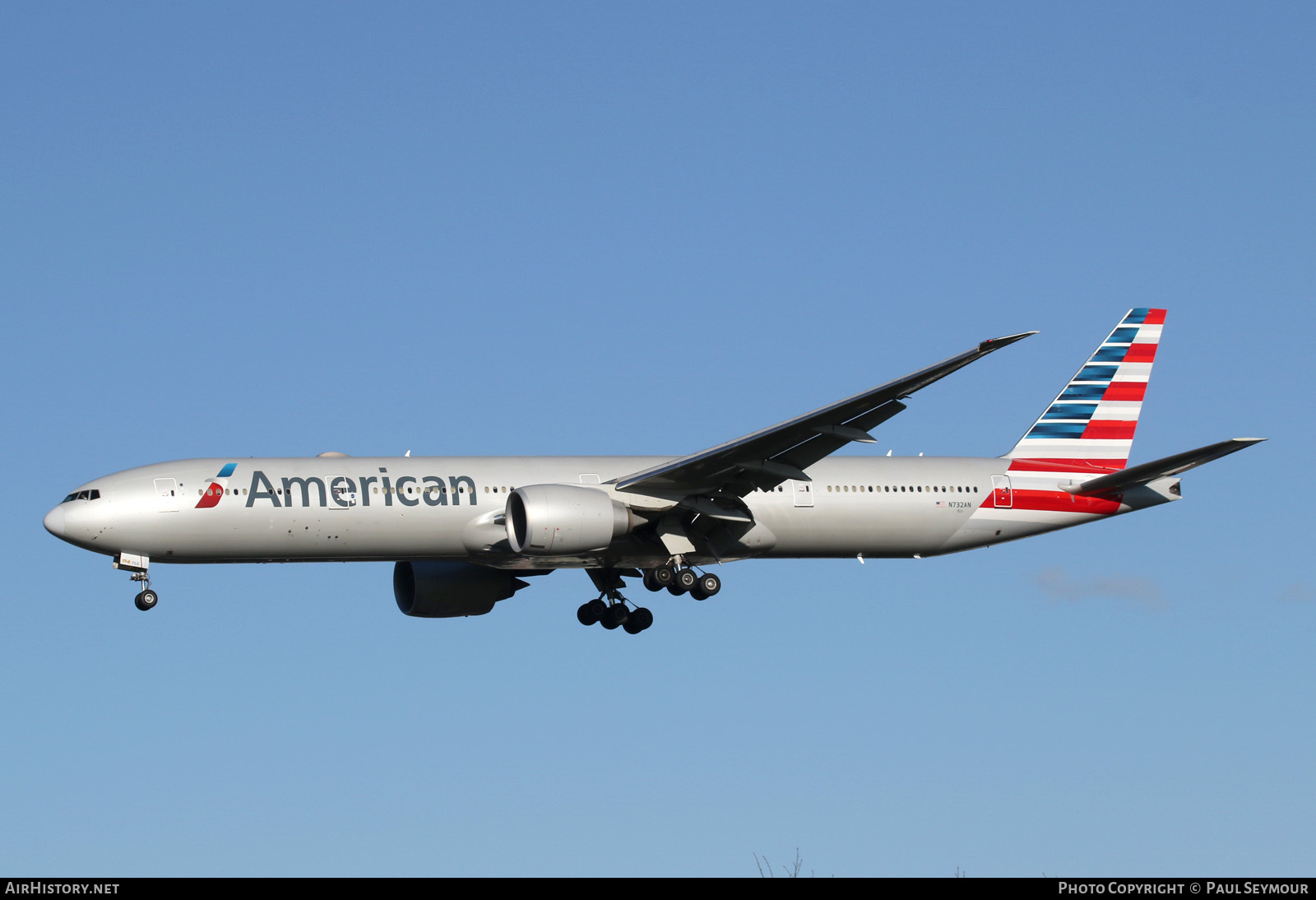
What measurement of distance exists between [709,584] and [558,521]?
5366 mm

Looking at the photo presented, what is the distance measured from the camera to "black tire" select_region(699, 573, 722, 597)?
134ft

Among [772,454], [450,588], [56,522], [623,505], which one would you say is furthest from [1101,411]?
[56,522]

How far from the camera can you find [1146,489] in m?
44.3

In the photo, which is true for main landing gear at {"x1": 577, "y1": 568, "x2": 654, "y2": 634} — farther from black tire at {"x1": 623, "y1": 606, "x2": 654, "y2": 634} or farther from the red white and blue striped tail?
the red white and blue striped tail

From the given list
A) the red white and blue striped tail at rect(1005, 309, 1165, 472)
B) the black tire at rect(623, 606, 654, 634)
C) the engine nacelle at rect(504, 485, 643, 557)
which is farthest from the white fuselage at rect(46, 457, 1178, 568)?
the black tire at rect(623, 606, 654, 634)

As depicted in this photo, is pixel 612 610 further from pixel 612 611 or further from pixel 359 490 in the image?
pixel 359 490

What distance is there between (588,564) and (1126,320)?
18.7 m

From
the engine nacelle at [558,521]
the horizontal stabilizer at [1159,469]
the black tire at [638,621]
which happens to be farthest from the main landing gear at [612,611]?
the horizontal stabilizer at [1159,469]

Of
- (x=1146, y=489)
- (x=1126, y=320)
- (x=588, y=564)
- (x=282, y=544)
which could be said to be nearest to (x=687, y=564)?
(x=588, y=564)

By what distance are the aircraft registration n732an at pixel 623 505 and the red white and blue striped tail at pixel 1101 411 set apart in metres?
0.07

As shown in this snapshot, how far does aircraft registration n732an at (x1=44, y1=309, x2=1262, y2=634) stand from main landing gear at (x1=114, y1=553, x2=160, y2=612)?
4 cm

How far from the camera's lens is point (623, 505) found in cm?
3906

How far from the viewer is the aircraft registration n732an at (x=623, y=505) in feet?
123
